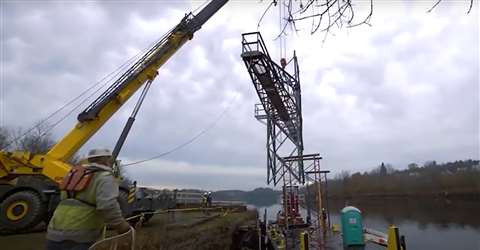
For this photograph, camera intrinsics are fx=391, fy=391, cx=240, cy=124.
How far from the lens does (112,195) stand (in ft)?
12.3

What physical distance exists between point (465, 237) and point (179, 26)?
88.8 ft

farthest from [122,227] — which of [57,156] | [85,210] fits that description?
[57,156]

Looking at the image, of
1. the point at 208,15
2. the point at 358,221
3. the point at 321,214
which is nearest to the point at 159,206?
the point at 321,214

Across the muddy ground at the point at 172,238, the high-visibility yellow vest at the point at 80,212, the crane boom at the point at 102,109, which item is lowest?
the muddy ground at the point at 172,238

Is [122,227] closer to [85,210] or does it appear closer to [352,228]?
[85,210]

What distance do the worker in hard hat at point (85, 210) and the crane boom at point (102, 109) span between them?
9.53 metres


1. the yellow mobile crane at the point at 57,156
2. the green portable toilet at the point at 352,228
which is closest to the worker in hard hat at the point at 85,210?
the green portable toilet at the point at 352,228

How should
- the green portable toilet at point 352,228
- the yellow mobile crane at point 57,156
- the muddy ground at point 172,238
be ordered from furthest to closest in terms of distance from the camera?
the yellow mobile crane at point 57,156, the muddy ground at point 172,238, the green portable toilet at point 352,228

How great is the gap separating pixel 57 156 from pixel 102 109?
7.23ft

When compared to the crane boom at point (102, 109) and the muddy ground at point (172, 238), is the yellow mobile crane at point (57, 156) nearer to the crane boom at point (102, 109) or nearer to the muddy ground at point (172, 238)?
the crane boom at point (102, 109)

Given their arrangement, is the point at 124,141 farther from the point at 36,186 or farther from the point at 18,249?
the point at 18,249

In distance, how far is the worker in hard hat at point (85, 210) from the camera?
3723 mm

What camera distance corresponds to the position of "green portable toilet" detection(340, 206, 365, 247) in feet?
30.0

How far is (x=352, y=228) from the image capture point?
9.23 metres
